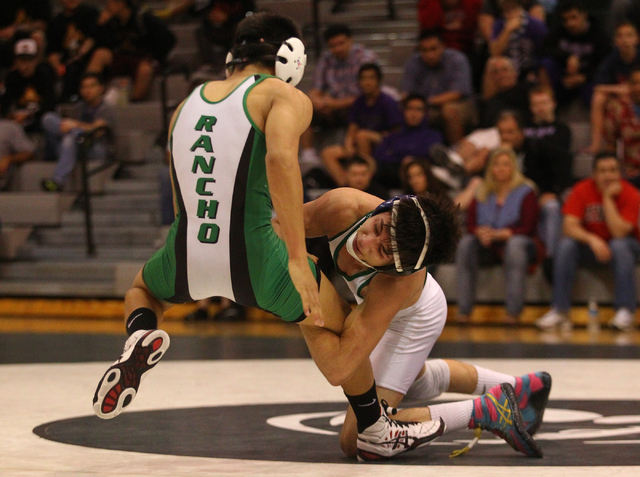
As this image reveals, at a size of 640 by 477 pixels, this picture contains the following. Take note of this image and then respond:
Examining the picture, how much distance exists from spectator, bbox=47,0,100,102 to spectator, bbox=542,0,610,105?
4.46 metres

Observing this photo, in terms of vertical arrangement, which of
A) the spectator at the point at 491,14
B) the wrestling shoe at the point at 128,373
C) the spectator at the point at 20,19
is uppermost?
the spectator at the point at 20,19

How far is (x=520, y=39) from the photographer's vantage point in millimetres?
7168

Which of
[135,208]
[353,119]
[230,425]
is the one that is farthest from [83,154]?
[230,425]

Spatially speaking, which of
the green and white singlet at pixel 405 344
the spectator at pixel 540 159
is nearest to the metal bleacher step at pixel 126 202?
the spectator at pixel 540 159

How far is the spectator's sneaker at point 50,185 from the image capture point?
7879 millimetres

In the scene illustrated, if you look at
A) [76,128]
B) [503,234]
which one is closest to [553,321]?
[503,234]

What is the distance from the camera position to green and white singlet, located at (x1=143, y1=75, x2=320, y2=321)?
2.36 m

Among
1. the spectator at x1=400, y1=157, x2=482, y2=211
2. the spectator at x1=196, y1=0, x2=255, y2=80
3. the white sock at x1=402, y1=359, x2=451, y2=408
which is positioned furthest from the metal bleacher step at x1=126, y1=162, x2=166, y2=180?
the white sock at x1=402, y1=359, x2=451, y2=408

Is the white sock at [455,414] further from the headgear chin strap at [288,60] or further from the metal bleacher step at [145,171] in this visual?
the metal bleacher step at [145,171]

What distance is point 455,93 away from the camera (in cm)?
712

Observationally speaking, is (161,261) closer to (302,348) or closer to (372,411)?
(372,411)

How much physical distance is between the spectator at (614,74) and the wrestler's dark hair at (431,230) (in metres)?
4.36

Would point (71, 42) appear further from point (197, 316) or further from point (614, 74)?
point (614, 74)

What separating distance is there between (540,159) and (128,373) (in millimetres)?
4571
